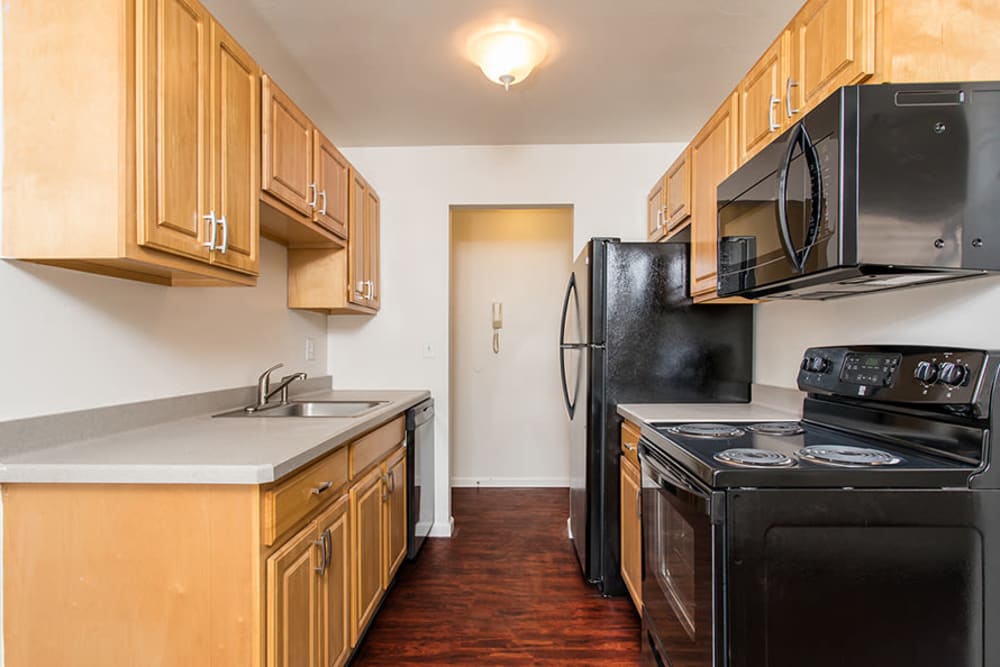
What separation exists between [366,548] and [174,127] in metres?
1.50

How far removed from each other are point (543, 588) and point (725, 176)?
199cm

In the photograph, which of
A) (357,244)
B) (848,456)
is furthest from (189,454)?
(357,244)

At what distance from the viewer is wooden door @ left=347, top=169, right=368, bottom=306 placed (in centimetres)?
272

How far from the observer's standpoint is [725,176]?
76.9 inches

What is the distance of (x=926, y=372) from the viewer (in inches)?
50.3

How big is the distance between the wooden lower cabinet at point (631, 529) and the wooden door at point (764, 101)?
124cm

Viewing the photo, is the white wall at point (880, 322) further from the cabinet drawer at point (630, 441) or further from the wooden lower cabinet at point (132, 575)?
the wooden lower cabinet at point (132, 575)

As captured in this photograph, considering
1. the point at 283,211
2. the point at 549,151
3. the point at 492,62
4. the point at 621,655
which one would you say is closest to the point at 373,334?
the point at 283,211

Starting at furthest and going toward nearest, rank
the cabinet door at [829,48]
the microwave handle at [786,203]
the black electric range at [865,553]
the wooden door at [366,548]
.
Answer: the wooden door at [366,548]
the microwave handle at [786,203]
the cabinet door at [829,48]
the black electric range at [865,553]

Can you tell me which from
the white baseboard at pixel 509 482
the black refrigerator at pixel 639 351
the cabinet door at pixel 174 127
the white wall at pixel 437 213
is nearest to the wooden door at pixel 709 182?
the black refrigerator at pixel 639 351

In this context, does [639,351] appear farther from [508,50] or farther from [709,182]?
[508,50]

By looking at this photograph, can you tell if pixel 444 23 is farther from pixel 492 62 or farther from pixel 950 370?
pixel 950 370

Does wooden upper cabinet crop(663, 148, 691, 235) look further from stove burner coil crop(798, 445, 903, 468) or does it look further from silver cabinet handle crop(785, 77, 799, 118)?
stove burner coil crop(798, 445, 903, 468)

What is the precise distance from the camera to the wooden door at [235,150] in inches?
59.6
